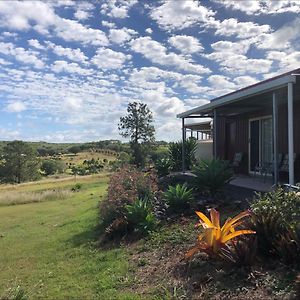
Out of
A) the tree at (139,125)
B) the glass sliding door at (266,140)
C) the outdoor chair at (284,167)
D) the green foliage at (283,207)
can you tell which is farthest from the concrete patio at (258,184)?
the tree at (139,125)

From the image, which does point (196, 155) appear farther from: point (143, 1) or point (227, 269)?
point (227, 269)

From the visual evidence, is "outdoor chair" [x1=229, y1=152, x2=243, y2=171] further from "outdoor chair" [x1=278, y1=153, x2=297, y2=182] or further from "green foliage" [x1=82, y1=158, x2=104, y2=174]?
"green foliage" [x1=82, y1=158, x2=104, y2=174]

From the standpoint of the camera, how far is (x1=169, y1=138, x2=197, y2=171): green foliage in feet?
61.6

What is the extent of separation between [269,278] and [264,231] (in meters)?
0.80

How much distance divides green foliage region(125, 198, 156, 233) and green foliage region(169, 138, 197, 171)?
1064cm

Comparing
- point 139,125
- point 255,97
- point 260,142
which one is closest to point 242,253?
point 255,97

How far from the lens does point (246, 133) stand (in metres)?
15.2

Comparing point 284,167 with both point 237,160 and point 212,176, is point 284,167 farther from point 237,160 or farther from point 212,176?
point 237,160

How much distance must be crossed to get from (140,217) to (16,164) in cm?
4817

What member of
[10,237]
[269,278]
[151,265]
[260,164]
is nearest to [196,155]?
[260,164]

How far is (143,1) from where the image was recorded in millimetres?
11719

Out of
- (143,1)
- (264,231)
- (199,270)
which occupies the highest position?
(143,1)

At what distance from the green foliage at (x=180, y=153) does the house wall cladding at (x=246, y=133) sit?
6.42 feet

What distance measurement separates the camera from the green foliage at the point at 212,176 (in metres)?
9.04
